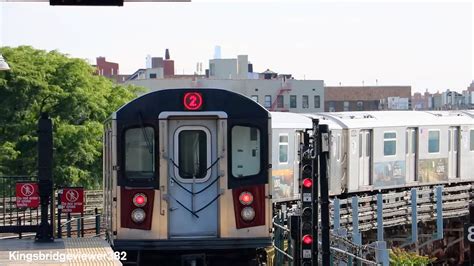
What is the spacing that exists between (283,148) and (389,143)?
19.7ft

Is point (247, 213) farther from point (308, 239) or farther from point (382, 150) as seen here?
point (382, 150)

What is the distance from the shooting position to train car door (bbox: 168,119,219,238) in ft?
44.6

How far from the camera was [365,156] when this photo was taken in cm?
2883

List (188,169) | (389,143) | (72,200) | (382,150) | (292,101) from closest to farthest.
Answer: (188,169) → (72,200) → (382,150) → (389,143) → (292,101)

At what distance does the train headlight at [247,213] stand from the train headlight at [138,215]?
1227mm

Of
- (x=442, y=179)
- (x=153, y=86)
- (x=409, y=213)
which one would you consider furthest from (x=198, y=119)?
(x=153, y=86)

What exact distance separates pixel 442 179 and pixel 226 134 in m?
19.4

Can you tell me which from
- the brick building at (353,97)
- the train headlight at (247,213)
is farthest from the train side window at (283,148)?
the brick building at (353,97)

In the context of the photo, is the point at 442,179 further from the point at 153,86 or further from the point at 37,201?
the point at 153,86

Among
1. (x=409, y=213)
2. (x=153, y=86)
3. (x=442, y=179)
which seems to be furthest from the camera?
(x=153, y=86)

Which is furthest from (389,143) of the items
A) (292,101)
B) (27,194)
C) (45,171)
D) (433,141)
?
(292,101)

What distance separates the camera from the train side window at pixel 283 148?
79.1ft

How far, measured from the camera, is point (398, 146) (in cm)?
2989

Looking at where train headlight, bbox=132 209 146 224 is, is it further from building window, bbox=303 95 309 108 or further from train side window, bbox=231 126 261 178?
building window, bbox=303 95 309 108
